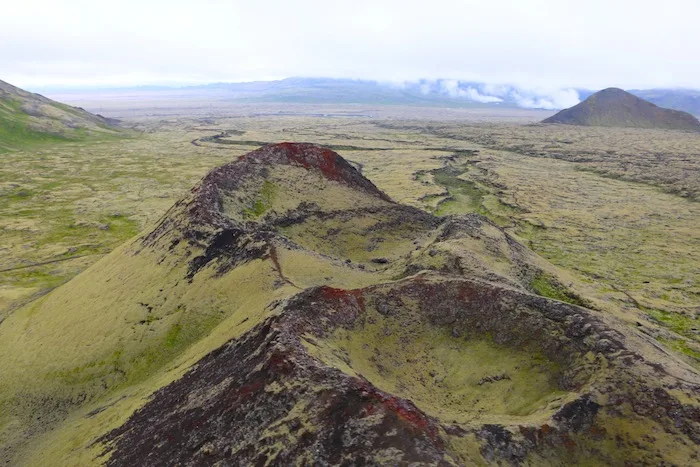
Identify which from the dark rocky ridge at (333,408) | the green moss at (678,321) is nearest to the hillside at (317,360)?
the dark rocky ridge at (333,408)

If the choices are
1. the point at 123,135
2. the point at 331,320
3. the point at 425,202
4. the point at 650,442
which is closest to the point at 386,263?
the point at 331,320

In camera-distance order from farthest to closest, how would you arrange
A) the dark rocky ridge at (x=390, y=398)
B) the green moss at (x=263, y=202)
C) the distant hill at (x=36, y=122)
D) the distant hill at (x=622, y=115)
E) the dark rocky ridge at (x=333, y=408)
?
the distant hill at (x=622, y=115) < the distant hill at (x=36, y=122) < the green moss at (x=263, y=202) < the dark rocky ridge at (x=390, y=398) < the dark rocky ridge at (x=333, y=408)

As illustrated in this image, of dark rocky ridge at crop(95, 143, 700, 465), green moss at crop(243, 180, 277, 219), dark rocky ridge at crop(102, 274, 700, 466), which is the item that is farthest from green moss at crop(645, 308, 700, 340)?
green moss at crop(243, 180, 277, 219)

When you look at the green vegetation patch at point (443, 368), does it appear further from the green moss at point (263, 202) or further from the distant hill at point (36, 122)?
the distant hill at point (36, 122)

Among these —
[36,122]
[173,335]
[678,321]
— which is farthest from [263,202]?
[36,122]

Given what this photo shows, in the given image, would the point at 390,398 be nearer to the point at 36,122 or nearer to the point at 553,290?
the point at 553,290

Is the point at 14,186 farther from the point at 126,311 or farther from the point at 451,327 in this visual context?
the point at 451,327
